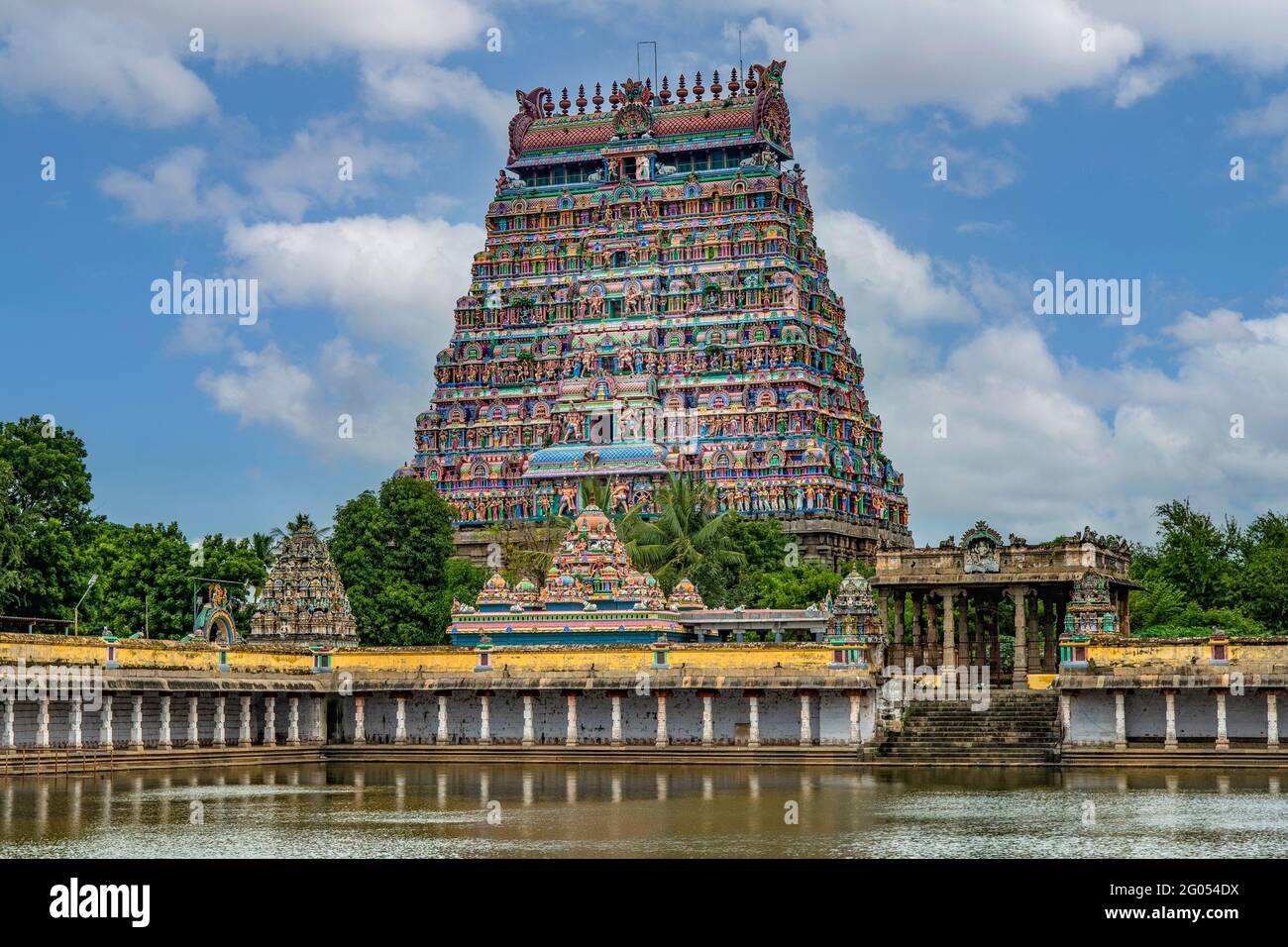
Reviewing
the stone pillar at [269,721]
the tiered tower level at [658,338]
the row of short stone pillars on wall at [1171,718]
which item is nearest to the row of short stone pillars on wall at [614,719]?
the stone pillar at [269,721]

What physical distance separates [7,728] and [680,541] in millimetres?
42313

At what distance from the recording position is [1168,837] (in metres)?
37.8

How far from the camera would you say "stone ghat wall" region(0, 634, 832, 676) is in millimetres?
59956

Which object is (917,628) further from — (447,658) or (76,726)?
(76,726)

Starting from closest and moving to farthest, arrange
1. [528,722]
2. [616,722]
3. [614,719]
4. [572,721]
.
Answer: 1. [616,722]
2. [614,719]
3. [572,721]
4. [528,722]

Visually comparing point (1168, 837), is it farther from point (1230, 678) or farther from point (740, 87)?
point (740, 87)

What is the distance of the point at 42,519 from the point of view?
75875mm

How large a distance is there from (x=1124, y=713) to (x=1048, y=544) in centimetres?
1020

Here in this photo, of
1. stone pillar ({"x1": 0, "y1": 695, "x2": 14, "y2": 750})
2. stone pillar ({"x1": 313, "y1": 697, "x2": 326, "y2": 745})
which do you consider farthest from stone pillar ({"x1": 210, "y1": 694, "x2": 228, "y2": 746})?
stone pillar ({"x1": 0, "y1": 695, "x2": 14, "y2": 750})

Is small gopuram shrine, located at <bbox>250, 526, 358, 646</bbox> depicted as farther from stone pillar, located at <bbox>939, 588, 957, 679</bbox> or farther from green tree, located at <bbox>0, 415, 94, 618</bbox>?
stone pillar, located at <bbox>939, 588, 957, 679</bbox>

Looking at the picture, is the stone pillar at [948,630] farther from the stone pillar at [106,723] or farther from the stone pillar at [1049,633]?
the stone pillar at [106,723]

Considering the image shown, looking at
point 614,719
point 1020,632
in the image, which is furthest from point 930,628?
point 614,719

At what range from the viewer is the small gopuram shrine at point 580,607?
233 ft
